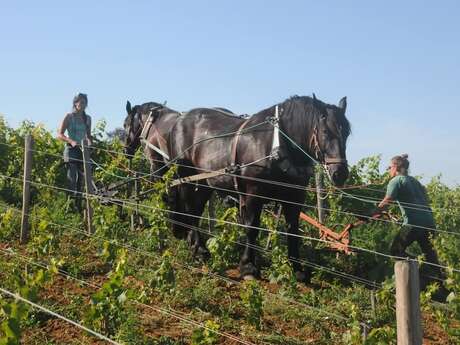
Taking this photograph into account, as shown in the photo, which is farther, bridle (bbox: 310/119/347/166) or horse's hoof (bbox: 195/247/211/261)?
horse's hoof (bbox: 195/247/211/261)

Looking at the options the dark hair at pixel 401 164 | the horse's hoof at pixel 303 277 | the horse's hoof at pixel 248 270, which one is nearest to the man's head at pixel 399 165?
the dark hair at pixel 401 164

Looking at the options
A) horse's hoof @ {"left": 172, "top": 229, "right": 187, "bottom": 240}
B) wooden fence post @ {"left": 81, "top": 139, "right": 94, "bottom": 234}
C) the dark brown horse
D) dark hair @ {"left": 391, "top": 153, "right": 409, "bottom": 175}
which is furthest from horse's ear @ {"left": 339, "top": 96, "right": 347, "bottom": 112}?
wooden fence post @ {"left": 81, "top": 139, "right": 94, "bottom": 234}

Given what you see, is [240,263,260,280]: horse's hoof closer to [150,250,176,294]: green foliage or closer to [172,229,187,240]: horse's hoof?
[150,250,176,294]: green foliage

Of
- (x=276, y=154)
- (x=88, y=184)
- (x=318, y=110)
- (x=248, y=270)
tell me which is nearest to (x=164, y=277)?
(x=248, y=270)

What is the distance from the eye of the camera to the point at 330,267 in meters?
8.03

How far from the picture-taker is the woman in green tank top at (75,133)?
29.1 feet

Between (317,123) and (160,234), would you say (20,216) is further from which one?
(317,123)

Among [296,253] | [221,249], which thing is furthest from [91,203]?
[296,253]

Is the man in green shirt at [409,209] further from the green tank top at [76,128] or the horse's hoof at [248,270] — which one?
the green tank top at [76,128]

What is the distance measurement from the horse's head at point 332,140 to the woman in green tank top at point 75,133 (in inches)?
142

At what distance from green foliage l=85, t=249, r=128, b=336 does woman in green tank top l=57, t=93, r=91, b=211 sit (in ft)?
12.8

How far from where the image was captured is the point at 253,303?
563cm

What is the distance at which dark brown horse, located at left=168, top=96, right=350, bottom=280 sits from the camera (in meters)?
6.60

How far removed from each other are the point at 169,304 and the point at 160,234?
5.03 ft
